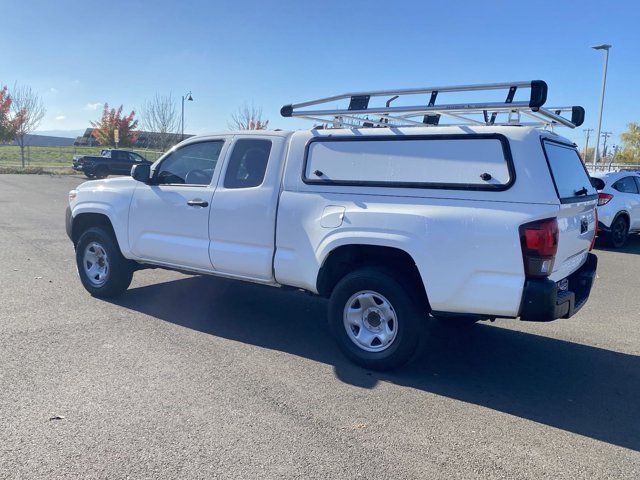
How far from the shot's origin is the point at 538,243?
3932mm

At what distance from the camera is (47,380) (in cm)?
427

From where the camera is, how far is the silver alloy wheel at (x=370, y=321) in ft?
15.3

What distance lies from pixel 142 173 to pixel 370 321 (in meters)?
3.05

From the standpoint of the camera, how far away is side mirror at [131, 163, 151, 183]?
609cm

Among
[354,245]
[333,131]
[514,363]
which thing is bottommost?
[514,363]

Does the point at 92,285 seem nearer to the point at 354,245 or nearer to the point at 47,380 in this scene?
the point at 47,380

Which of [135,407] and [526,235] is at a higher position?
[526,235]

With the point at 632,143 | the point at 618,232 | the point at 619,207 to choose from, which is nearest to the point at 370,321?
the point at 619,207

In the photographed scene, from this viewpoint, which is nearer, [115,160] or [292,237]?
[292,237]

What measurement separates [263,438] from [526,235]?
225 cm

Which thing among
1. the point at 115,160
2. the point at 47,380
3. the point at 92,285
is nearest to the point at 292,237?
the point at 47,380

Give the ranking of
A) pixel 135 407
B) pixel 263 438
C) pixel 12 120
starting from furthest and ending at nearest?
pixel 12 120, pixel 135 407, pixel 263 438

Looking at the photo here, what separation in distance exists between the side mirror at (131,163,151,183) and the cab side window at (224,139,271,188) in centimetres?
107

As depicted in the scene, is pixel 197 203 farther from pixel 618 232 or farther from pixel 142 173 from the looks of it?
pixel 618 232
